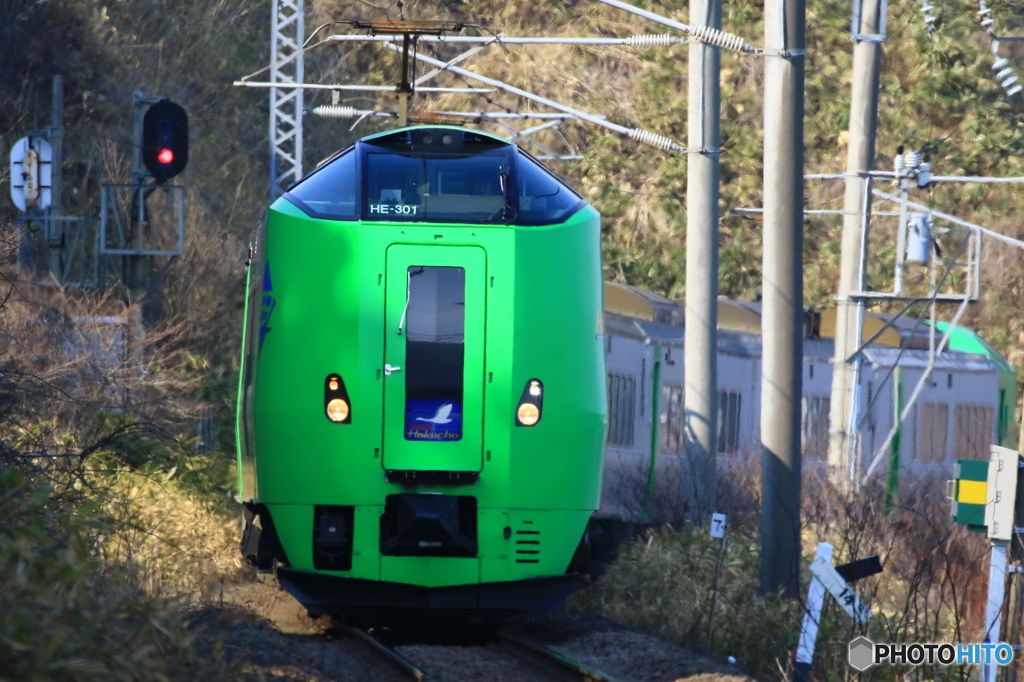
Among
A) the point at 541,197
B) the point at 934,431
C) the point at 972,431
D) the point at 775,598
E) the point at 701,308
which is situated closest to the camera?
the point at 541,197

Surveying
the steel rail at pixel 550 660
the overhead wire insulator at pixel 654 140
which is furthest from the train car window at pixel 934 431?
the steel rail at pixel 550 660

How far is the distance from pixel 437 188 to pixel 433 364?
1264 millimetres

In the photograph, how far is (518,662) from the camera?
389 inches

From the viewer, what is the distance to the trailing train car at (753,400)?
17.3m

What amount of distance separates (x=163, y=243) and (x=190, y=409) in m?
6.62

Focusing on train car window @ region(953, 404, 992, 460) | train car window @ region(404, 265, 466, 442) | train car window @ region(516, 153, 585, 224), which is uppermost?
train car window @ region(516, 153, 585, 224)

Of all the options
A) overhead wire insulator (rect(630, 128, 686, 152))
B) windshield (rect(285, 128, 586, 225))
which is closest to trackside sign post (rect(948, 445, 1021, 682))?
windshield (rect(285, 128, 586, 225))

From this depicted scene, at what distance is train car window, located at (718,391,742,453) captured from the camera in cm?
2058

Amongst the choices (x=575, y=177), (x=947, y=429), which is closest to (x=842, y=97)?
(x=575, y=177)

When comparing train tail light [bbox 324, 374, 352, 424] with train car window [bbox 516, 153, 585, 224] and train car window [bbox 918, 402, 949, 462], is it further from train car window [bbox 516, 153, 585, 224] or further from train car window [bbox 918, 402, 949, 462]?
train car window [bbox 918, 402, 949, 462]

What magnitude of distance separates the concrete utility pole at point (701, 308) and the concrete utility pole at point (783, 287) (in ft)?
11.4

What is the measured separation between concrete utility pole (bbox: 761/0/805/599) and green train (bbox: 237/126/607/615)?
84.3 inches

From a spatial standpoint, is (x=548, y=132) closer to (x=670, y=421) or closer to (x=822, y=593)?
(x=670, y=421)

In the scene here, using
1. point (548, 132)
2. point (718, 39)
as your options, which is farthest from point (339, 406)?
point (548, 132)
